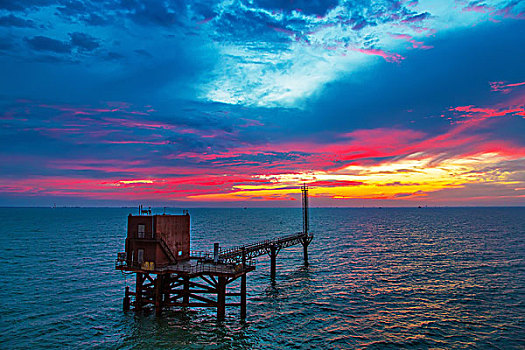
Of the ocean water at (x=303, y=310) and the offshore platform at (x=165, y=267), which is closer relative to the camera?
the ocean water at (x=303, y=310)

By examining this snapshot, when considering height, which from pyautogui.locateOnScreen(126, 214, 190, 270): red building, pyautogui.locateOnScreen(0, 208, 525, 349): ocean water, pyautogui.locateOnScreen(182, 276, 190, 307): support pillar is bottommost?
pyautogui.locateOnScreen(0, 208, 525, 349): ocean water

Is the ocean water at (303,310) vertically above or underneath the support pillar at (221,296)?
underneath

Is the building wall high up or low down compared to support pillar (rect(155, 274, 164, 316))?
up

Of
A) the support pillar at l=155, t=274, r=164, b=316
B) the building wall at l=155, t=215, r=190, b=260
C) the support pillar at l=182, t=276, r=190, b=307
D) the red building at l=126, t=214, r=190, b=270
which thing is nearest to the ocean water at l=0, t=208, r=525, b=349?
the support pillar at l=155, t=274, r=164, b=316

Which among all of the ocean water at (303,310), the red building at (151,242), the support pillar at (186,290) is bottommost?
the ocean water at (303,310)


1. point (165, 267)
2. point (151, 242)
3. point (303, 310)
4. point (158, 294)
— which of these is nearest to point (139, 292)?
point (158, 294)

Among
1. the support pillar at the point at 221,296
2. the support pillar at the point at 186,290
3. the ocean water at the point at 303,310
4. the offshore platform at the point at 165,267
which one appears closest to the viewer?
the ocean water at the point at 303,310

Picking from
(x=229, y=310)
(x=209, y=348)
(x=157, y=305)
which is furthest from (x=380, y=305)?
(x=157, y=305)

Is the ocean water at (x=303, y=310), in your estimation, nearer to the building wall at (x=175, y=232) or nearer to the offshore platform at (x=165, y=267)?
the offshore platform at (x=165, y=267)

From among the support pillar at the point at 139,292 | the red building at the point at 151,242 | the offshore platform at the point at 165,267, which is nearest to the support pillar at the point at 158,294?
the offshore platform at the point at 165,267

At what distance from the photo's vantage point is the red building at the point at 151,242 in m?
31.0

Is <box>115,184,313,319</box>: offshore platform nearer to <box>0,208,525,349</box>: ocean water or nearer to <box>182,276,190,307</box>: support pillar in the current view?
<box>182,276,190,307</box>: support pillar

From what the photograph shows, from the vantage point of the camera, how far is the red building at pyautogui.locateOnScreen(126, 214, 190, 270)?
30969 mm

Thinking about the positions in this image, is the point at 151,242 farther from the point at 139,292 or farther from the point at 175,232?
the point at 139,292
